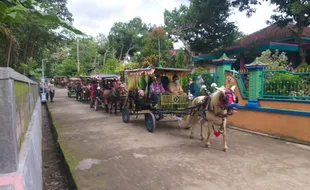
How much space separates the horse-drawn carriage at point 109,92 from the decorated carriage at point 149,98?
206 centimetres

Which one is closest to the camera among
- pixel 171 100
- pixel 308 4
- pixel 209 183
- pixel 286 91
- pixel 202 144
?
pixel 209 183

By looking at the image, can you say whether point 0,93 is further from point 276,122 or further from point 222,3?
point 222,3

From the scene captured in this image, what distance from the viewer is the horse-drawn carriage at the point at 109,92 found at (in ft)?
35.6

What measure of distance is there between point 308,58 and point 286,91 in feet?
38.8

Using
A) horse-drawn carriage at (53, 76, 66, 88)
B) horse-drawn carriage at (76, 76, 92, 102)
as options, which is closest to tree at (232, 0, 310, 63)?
horse-drawn carriage at (76, 76, 92, 102)

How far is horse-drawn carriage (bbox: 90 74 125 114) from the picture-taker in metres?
10.9

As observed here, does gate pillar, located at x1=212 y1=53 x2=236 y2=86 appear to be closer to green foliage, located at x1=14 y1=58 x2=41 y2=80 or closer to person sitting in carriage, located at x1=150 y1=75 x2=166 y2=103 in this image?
person sitting in carriage, located at x1=150 y1=75 x2=166 y2=103

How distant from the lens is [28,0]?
58.7 inches

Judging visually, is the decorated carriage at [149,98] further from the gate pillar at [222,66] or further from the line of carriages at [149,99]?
the gate pillar at [222,66]

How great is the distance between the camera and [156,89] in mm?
7641

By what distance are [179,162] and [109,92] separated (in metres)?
7.41

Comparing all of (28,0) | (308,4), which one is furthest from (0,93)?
(308,4)

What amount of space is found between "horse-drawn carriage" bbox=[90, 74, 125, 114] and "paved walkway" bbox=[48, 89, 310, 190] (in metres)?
3.86

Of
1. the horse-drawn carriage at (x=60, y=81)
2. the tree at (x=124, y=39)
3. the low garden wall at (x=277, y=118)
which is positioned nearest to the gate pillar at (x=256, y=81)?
the low garden wall at (x=277, y=118)
